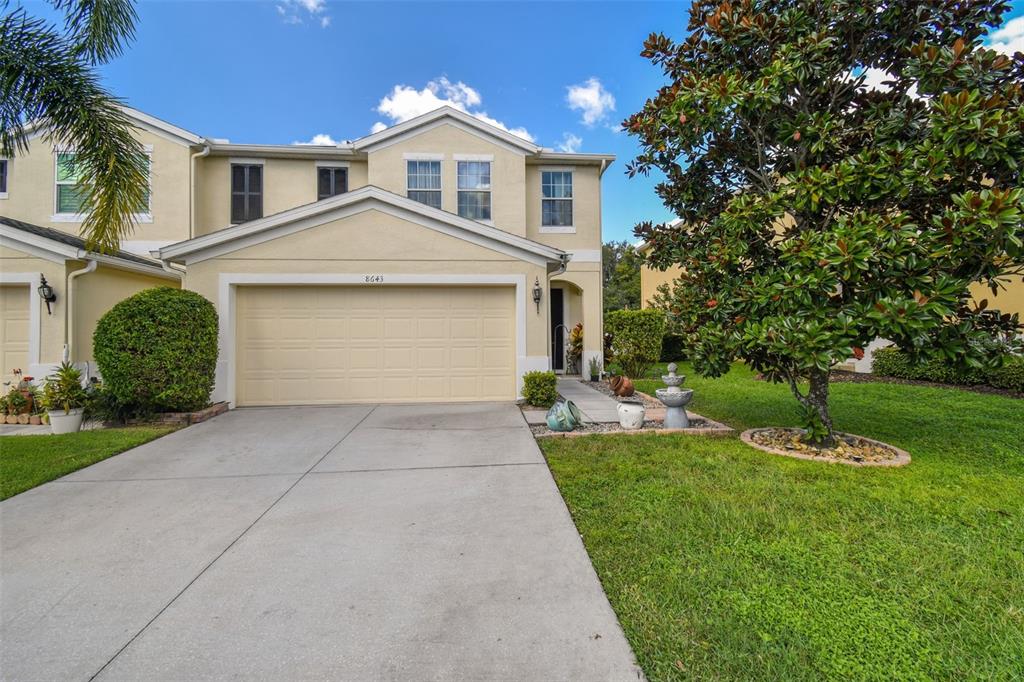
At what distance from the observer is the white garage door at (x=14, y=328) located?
8.05 meters

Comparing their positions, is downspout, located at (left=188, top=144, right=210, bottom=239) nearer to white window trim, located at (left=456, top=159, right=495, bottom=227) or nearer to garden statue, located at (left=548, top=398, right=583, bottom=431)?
white window trim, located at (left=456, top=159, right=495, bottom=227)

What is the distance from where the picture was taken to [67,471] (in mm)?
4684

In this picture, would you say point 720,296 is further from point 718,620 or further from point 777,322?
point 718,620

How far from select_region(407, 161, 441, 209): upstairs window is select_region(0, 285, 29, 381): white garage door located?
25.7ft

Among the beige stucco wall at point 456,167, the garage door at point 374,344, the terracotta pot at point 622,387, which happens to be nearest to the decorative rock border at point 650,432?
the terracotta pot at point 622,387

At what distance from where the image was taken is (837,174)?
4.26 m

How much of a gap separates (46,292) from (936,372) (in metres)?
17.9

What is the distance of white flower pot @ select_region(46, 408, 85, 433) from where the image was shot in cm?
643

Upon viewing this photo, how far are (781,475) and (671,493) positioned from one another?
1318mm

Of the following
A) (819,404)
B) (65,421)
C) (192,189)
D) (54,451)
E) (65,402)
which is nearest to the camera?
(819,404)

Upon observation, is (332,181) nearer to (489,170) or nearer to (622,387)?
(489,170)

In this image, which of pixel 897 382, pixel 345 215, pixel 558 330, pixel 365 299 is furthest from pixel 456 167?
pixel 897 382

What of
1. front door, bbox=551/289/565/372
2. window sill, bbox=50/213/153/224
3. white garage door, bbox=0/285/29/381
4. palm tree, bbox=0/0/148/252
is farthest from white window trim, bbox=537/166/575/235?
white garage door, bbox=0/285/29/381

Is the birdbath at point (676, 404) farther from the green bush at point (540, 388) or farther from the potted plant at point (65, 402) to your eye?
the potted plant at point (65, 402)
